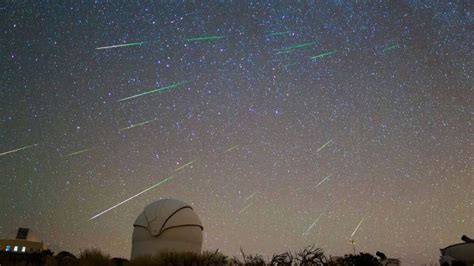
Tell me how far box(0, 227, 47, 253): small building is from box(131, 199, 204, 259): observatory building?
1721 inches

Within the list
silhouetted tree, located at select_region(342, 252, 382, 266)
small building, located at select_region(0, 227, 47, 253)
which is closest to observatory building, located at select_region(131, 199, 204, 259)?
silhouetted tree, located at select_region(342, 252, 382, 266)

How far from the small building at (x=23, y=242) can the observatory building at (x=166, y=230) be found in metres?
43.7

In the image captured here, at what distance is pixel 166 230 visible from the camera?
20938 mm

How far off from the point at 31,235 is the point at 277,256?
202ft

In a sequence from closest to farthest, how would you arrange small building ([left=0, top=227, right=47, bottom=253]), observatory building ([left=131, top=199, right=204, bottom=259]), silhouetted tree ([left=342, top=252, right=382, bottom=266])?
1. silhouetted tree ([left=342, top=252, right=382, bottom=266])
2. observatory building ([left=131, top=199, right=204, bottom=259])
3. small building ([left=0, top=227, right=47, bottom=253])

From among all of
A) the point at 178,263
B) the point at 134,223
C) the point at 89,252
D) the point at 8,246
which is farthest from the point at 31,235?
the point at 178,263

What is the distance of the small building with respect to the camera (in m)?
57.3

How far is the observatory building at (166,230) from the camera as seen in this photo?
67.9ft

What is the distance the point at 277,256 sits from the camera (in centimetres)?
1209

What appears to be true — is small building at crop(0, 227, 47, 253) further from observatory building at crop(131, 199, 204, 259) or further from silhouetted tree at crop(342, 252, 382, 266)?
silhouetted tree at crop(342, 252, 382, 266)

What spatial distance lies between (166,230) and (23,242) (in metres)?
49.7

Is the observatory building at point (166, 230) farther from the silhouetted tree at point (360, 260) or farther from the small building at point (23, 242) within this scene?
the small building at point (23, 242)

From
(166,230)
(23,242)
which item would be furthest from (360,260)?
(23,242)

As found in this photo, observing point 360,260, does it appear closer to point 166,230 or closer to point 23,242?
point 166,230
